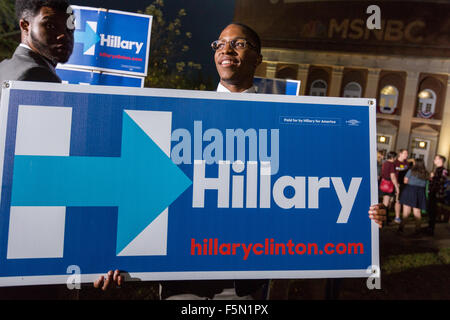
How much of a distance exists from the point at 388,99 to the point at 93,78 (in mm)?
24584

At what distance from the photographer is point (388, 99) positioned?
23906 millimetres

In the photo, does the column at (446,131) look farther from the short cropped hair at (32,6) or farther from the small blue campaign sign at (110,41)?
the short cropped hair at (32,6)

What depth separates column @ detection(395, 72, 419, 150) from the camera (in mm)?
22609

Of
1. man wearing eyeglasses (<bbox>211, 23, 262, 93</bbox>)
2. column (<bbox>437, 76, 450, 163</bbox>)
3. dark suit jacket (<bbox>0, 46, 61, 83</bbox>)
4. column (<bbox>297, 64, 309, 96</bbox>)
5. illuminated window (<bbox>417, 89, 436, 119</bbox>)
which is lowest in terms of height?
dark suit jacket (<bbox>0, 46, 61, 83</bbox>)

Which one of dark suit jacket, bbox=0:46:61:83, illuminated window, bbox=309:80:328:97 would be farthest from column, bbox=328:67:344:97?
dark suit jacket, bbox=0:46:61:83

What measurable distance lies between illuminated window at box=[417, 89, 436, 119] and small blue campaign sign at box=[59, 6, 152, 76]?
23.9 metres

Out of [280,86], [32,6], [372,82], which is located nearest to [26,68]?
[32,6]

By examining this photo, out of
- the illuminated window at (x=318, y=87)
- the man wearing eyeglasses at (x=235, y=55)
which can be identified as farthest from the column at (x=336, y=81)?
the man wearing eyeglasses at (x=235, y=55)

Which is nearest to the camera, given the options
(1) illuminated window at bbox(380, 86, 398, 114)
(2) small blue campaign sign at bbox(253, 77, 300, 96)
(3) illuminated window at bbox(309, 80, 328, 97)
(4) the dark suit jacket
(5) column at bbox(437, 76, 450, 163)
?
(4) the dark suit jacket

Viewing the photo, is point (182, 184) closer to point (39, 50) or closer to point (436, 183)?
point (39, 50)

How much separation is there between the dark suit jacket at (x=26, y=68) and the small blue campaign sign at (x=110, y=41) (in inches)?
86.0

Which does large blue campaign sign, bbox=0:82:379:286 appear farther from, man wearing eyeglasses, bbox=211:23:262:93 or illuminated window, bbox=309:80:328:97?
illuminated window, bbox=309:80:328:97

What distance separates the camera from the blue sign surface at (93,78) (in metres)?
4.14

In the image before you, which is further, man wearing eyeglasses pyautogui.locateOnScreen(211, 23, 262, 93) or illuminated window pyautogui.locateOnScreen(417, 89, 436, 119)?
illuminated window pyautogui.locateOnScreen(417, 89, 436, 119)
